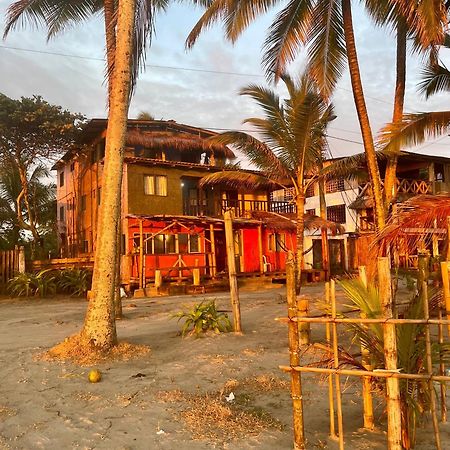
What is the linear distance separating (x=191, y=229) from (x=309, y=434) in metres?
17.4

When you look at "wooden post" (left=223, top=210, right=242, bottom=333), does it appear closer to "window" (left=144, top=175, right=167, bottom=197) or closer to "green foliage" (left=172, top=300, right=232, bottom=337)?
"green foliage" (left=172, top=300, right=232, bottom=337)

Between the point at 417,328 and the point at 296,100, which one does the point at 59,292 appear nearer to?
the point at 296,100

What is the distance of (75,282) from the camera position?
17.3 m

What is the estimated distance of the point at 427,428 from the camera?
13.1ft

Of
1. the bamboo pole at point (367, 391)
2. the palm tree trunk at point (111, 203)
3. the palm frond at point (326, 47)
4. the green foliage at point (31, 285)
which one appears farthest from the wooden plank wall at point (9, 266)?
the bamboo pole at point (367, 391)

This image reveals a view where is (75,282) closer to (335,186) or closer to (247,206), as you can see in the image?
(247,206)

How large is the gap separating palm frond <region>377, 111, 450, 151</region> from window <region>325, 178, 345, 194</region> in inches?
886

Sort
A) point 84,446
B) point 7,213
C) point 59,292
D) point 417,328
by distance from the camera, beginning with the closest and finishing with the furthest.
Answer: point 417,328, point 84,446, point 59,292, point 7,213

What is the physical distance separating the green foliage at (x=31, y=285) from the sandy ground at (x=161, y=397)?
852cm

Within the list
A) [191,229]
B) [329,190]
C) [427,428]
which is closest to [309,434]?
[427,428]

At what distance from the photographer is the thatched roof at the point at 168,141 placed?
22625 mm

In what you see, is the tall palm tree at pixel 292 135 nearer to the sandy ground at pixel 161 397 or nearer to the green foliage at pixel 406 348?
the sandy ground at pixel 161 397

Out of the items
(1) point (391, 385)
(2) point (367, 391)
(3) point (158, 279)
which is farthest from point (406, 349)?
(3) point (158, 279)

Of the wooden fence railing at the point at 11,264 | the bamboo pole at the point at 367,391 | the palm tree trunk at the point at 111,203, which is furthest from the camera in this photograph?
the wooden fence railing at the point at 11,264
